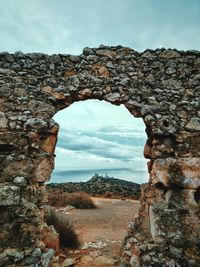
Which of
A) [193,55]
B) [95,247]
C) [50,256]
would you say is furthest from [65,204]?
[193,55]

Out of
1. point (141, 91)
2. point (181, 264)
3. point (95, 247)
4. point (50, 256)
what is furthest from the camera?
point (95, 247)

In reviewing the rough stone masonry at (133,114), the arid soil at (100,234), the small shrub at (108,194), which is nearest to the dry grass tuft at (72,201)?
the arid soil at (100,234)

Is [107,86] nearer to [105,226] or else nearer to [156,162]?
[156,162]

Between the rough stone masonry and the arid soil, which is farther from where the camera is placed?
the arid soil

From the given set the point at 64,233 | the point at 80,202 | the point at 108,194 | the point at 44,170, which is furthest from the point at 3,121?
the point at 108,194

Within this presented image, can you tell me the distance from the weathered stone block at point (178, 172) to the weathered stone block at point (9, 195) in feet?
7.32

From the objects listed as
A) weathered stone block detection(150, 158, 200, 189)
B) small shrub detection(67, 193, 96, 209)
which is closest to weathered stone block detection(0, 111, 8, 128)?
weathered stone block detection(150, 158, 200, 189)

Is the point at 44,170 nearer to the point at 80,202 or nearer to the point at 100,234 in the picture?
the point at 100,234

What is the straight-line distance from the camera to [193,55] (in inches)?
195

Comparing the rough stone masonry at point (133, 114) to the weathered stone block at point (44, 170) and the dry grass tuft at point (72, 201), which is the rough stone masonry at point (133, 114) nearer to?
the weathered stone block at point (44, 170)

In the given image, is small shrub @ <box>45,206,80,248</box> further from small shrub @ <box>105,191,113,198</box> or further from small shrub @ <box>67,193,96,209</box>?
small shrub @ <box>105,191,113,198</box>

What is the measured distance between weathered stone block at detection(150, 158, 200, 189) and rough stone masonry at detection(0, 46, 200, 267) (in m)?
0.02

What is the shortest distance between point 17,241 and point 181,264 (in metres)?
2.46

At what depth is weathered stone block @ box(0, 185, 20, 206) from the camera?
13.7ft
